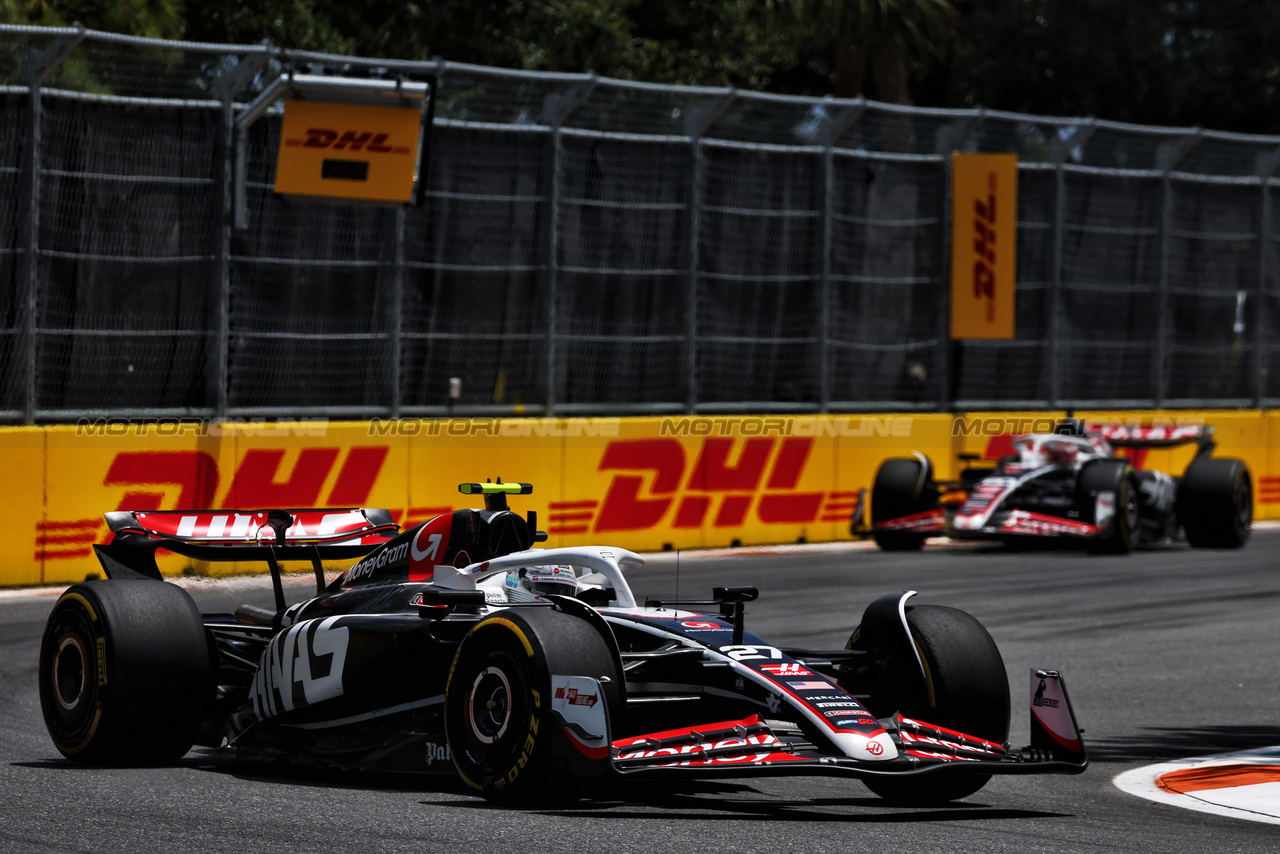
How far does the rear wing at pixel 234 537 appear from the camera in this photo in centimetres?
788

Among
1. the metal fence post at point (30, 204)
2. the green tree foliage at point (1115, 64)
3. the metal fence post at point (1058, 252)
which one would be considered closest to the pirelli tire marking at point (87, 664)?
the metal fence post at point (30, 204)

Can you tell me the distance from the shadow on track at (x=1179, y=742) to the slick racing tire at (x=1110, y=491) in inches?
306

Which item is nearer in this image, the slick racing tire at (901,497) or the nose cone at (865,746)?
the nose cone at (865,746)

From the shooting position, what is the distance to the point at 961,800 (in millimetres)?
6648

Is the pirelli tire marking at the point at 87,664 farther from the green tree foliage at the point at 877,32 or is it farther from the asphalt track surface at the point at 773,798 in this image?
the green tree foliage at the point at 877,32

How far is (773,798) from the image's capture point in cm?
659

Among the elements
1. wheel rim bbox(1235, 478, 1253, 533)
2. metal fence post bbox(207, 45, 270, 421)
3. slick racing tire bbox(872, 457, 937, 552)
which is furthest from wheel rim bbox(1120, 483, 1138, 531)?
metal fence post bbox(207, 45, 270, 421)

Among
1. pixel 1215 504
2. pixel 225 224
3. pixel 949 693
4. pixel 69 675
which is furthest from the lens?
pixel 1215 504

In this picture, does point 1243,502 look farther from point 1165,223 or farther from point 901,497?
point 1165,223

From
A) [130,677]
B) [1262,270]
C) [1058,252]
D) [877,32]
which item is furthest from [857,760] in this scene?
[877,32]

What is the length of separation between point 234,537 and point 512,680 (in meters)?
2.47

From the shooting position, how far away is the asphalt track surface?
5.52 meters

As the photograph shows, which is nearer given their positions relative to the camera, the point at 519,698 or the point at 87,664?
the point at 519,698

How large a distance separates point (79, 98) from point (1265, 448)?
13.7m
